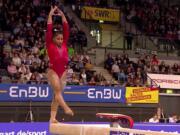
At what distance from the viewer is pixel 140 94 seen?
17391 millimetres

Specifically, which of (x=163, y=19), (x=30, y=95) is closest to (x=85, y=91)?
(x=30, y=95)

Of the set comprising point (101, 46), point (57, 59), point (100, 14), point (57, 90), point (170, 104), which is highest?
point (100, 14)

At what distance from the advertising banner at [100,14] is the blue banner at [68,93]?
7.33 metres

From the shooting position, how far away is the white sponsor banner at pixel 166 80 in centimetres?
1992

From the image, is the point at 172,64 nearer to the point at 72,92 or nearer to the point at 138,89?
the point at 138,89

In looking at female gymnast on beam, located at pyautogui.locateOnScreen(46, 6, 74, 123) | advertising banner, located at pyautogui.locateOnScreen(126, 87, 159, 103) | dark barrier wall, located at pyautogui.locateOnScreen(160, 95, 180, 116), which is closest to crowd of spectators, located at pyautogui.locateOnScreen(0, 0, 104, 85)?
advertising banner, located at pyautogui.locateOnScreen(126, 87, 159, 103)

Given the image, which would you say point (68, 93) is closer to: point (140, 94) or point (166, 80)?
point (140, 94)

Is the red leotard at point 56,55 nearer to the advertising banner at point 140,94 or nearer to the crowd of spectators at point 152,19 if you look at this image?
the advertising banner at point 140,94

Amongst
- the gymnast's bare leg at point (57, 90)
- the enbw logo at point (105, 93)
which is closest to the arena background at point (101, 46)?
the enbw logo at point (105, 93)

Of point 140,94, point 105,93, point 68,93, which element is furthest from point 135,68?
point 68,93

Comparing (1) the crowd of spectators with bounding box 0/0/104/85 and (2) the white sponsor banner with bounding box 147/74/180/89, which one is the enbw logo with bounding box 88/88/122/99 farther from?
(2) the white sponsor banner with bounding box 147/74/180/89

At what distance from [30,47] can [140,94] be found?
172 inches

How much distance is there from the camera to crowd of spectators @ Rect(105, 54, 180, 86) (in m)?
19.6

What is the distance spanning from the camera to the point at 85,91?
1644cm
